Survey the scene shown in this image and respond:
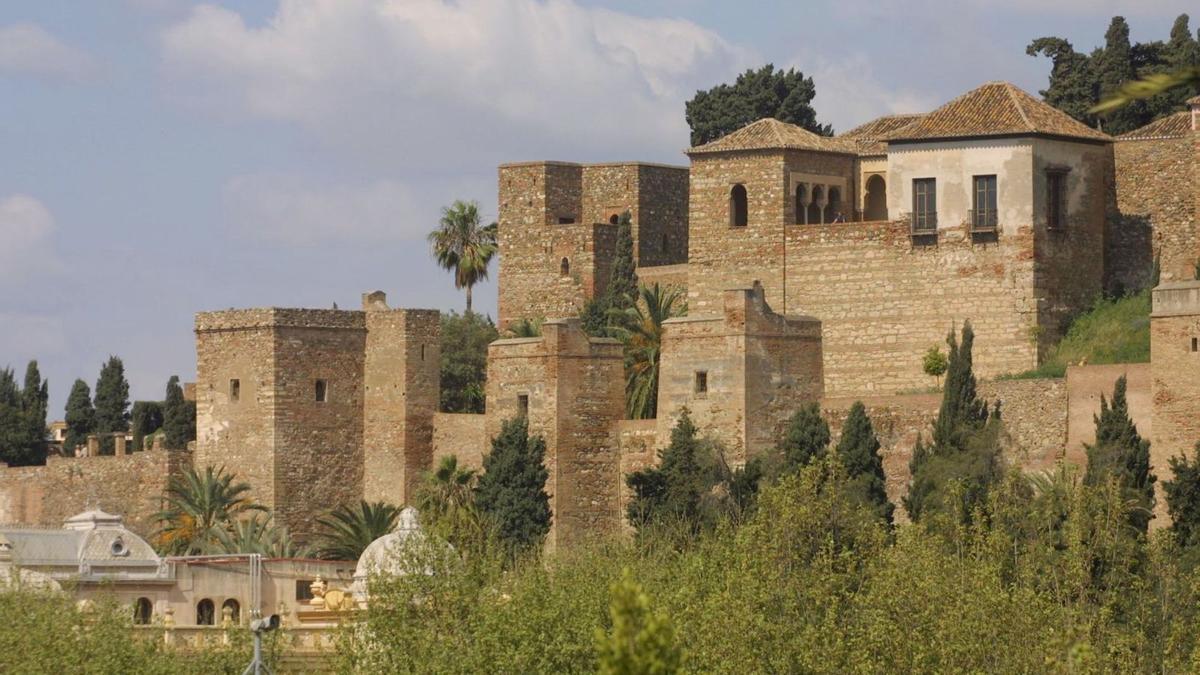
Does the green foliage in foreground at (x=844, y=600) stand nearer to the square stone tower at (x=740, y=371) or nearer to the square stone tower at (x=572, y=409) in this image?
the square stone tower at (x=740, y=371)

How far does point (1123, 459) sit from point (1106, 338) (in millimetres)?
6137

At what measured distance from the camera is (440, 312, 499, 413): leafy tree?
57531 millimetres

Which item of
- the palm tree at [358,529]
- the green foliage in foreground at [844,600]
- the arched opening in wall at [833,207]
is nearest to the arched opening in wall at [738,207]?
the arched opening in wall at [833,207]

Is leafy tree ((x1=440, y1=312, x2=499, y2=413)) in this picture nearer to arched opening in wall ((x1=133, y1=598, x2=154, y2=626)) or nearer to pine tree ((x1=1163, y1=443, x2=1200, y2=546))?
arched opening in wall ((x1=133, y1=598, x2=154, y2=626))

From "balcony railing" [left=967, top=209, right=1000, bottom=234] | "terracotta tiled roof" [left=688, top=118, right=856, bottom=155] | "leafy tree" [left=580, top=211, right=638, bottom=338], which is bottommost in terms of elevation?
"leafy tree" [left=580, top=211, right=638, bottom=338]

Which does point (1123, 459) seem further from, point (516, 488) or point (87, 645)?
point (87, 645)

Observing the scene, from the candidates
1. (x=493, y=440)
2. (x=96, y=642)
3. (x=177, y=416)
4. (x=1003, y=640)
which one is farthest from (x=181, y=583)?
(x=177, y=416)

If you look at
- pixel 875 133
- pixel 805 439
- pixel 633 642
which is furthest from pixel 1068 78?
pixel 633 642

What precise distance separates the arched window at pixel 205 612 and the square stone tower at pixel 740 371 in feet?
24.6

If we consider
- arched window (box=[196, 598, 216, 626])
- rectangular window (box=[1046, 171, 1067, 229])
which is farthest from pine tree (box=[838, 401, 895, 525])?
arched window (box=[196, 598, 216, 626])

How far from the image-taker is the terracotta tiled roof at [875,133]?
51750mm

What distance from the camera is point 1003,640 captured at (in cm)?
3378

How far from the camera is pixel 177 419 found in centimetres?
6262

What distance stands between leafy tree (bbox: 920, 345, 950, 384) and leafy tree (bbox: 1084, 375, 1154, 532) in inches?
212
